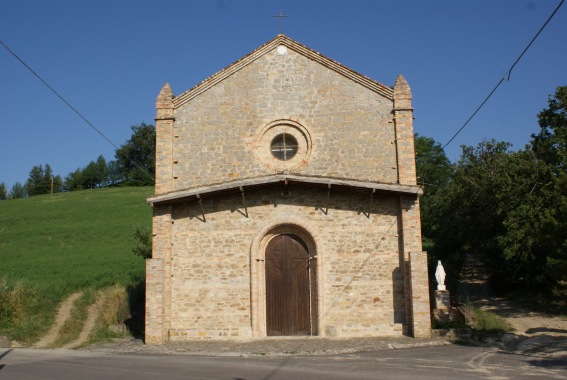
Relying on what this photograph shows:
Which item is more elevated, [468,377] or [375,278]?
[375,278]

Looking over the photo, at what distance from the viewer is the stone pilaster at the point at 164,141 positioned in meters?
16.3

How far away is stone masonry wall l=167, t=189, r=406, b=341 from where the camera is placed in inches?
599

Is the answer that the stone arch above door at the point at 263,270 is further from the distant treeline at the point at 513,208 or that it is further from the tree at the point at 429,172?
the tree at the point at 429,172

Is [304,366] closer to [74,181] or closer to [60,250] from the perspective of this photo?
[60,250]

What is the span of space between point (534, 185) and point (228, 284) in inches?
538

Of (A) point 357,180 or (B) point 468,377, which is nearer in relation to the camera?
(B) point 468,377

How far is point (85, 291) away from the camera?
24234 millimetres

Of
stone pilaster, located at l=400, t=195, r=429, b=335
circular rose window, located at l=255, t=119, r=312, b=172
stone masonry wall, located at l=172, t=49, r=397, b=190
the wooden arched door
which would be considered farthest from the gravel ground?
circular rose window, located at l=255, t=119, r=312, b=172

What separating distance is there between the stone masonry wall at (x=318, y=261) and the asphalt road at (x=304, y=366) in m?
2.40

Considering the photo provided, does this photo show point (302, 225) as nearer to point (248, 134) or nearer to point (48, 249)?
point (248, 134)

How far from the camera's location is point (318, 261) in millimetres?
15422

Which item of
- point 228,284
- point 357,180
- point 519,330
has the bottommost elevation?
point 519,330

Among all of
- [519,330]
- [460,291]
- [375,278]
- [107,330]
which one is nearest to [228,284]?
[375,278]

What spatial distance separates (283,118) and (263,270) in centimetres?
484
